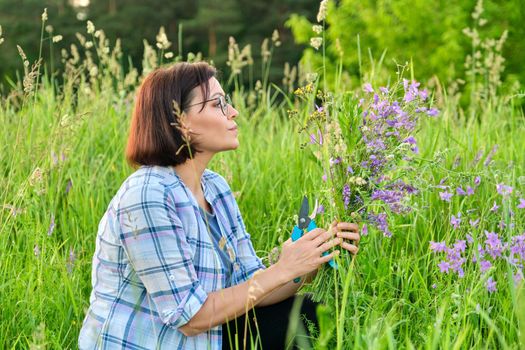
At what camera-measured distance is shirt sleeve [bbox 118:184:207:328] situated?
237cm

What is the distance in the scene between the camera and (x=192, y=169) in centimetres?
265

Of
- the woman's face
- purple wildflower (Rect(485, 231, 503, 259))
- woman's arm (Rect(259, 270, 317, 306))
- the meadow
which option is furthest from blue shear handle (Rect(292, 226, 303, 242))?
purple wildflower (Rect(485, 231, 503, 259))

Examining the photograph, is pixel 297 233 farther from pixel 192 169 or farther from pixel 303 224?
pixel 192 169

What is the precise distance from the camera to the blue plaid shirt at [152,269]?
7.80 feet

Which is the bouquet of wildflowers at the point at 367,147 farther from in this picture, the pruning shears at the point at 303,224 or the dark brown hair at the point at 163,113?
the dark brown hair at the point at 163,113

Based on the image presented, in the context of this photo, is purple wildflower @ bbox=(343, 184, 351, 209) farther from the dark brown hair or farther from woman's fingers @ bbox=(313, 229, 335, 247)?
the dark brown hair

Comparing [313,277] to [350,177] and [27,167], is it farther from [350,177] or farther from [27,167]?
[27,167]

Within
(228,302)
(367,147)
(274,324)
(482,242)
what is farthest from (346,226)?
(482,242)

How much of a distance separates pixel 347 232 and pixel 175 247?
1.69 feet

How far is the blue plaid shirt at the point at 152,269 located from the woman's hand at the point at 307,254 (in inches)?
6.5

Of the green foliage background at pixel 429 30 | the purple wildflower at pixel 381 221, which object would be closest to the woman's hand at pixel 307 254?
the purple wildflower at pixel 381 221

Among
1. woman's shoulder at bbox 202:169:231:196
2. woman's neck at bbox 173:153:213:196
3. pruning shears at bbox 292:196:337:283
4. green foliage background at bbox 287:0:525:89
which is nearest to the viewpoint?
pruning shears at bbox 292:196:337:283

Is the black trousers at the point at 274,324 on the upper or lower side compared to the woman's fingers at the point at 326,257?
lower

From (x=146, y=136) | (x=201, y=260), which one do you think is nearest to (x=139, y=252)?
(x=201, y=260)
